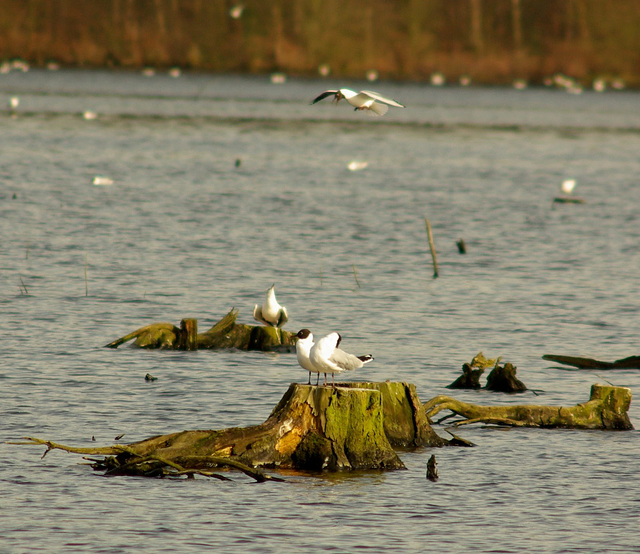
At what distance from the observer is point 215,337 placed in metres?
21.6

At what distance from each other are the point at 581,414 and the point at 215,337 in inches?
269

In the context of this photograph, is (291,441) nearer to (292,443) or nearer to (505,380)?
(292,443)

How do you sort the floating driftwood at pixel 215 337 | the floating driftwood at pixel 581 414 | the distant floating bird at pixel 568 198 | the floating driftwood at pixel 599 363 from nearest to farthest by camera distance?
1. the floating driftwood at pixel 581 414
2. the floating driftwood at pixel 599 363
3. the floating driftwood at pixel 215 337
4. the distant floating bird at pixel 568 198

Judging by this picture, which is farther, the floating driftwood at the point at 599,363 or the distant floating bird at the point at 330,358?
the floating driftwood at the point at 599,363

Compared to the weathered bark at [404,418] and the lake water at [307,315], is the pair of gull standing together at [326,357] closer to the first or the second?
the weathered bark at [404,418]

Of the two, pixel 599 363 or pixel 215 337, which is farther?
pixel 215 337

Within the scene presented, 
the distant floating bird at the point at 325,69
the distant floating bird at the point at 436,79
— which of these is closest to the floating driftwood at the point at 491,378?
the distant floating bird at the point at 325,69

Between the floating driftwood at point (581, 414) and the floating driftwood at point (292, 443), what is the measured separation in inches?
101

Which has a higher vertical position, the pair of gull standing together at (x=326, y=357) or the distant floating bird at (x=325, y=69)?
the distant floating bird at (x=325, y=69)

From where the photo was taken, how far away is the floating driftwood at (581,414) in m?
16.8

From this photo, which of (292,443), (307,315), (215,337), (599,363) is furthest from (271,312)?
(292,443)

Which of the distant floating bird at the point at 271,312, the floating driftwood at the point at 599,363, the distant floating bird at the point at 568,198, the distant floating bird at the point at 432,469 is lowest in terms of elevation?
the distant floating bird at the point at 432,469

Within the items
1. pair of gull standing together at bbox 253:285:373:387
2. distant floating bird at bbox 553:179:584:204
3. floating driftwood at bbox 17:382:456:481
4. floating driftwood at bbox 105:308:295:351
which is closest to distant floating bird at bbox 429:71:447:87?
distant floating bird at bbox 553:179:584:204

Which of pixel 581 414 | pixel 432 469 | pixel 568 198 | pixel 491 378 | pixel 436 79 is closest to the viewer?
pixel 432 469
